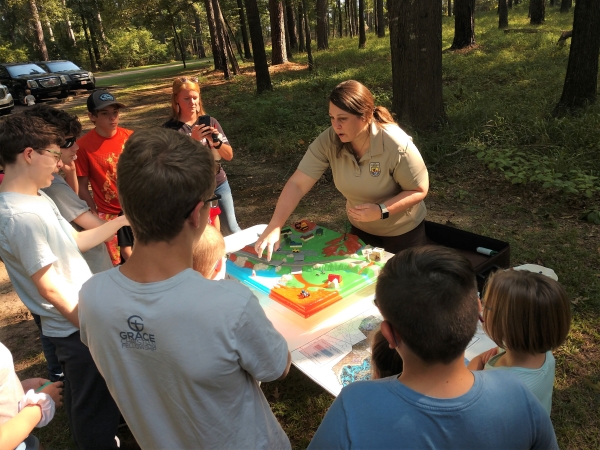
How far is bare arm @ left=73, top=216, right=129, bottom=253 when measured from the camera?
84.5 inches

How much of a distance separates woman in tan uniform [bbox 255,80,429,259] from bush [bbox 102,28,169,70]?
36.9 metres

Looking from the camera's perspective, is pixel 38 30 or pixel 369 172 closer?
pixel 369 172

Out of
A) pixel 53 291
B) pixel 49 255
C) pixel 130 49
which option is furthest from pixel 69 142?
pixel 130 49

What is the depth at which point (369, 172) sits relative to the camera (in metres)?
2.63

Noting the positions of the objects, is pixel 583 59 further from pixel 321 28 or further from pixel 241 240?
pixel 321 28

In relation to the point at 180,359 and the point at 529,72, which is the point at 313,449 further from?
the point at 529,72

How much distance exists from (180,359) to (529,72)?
9.96m

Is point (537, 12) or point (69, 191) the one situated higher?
point (537, 12)

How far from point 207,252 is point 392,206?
123 cm

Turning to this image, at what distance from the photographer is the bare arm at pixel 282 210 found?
2539 millimetres

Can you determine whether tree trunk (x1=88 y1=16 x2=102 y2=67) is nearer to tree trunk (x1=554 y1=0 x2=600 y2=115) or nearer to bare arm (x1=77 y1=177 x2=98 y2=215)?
tree trunk (x1=554 y1=0 x2=600 y2=115)

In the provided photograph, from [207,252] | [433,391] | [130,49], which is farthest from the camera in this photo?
[130,49]

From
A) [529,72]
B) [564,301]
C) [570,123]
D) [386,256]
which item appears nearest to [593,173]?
[570,123]

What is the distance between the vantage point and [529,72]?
8977 millimetres
